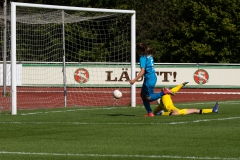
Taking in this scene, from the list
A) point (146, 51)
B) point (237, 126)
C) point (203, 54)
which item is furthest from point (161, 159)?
point (203, 54)

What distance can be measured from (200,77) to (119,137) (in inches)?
1236

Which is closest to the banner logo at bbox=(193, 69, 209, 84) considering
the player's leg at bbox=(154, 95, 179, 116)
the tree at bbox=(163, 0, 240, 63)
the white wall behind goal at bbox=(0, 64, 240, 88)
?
the white wall behind goal at bbox=(0, 64, 240, 88)

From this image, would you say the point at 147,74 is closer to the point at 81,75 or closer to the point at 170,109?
the point at 170,109

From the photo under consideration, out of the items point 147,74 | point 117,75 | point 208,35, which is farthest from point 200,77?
point 147,74

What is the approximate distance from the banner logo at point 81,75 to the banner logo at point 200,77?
6.55 meters

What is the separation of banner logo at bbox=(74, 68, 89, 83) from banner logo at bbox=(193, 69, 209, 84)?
6.55 m

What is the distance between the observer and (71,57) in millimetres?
40125

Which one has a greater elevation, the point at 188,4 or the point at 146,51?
the point at 188,4

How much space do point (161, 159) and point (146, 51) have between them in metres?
9.06

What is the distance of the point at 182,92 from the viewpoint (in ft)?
151

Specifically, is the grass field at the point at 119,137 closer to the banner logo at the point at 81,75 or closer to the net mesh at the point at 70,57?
the net mesh at the point at 70,57

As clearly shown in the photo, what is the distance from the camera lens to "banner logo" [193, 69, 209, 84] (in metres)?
45.5

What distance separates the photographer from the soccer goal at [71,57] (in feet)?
98.6

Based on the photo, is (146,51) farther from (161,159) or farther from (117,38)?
(117,38)
